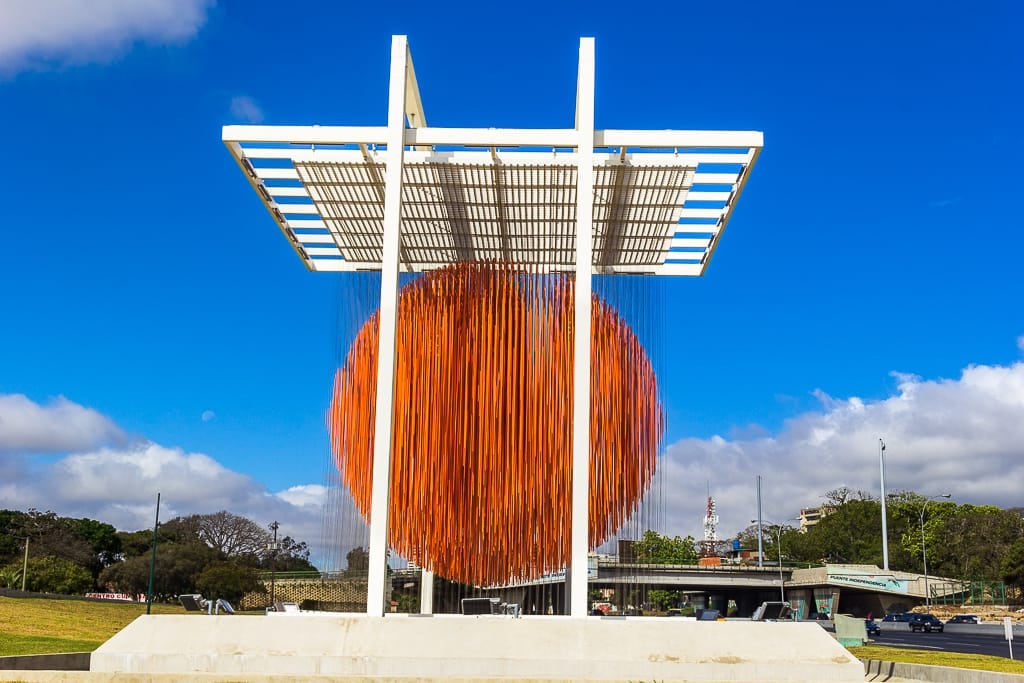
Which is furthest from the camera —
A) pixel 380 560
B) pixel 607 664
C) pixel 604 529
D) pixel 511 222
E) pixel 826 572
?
pixel 826 572

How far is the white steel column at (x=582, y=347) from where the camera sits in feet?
39.0

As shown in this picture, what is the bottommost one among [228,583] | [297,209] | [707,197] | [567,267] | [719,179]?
[228,583]

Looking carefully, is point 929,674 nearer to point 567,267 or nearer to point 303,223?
point 567,267

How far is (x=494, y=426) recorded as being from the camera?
13344 mm

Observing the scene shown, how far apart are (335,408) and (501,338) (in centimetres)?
269

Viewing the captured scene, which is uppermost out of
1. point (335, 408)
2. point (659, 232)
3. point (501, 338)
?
point (659, 232)

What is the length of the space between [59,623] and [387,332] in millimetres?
22786

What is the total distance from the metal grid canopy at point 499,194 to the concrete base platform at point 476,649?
5.90 metres

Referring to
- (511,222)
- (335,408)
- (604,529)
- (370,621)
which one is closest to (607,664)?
(370,621)

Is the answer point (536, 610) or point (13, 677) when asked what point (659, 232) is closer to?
point (536, 610)

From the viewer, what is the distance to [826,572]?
66.8 meters

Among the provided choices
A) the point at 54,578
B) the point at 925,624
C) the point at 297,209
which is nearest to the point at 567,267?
the point at 297,209

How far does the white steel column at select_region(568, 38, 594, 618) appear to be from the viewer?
11883mm

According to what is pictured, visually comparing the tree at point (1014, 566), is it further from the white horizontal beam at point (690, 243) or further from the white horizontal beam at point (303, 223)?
the white horizontal beam at point (303, 223)
